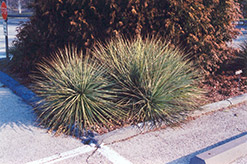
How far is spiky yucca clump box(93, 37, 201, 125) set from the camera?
5.35 m

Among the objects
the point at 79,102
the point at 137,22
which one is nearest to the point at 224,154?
the point at 79,102

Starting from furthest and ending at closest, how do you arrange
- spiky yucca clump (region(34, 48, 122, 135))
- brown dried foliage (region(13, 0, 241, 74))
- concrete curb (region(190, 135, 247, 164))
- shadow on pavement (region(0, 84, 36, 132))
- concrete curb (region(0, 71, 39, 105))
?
1. brown dried foliage (region(13, 0, 241, 74))
2. concrete curb (region(0, 71, 39, 105))
3. shadow on pavement (region(0, 84, 36, 132))
4. spiky yucca clump (region(34, 48, 122, 135))
5. concrete curb (region(190, 135, 247, 164))

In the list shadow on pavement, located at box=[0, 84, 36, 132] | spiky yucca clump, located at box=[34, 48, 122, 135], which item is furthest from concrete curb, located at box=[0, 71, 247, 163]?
spiky yucca clump, located at box=[34, 48, 122, 135]

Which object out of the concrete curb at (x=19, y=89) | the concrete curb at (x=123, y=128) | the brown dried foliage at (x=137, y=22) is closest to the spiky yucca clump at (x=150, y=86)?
the concrete curb at (x=123, y=128)

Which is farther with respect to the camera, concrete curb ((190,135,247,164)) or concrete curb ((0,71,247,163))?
concrete curb ((0,71,247,163))

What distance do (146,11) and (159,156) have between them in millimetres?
3586

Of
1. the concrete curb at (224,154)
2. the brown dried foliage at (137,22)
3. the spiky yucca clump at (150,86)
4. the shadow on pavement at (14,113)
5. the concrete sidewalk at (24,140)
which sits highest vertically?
the brown dried foliage at (137,22)

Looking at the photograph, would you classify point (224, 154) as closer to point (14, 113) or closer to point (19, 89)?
point (14, 113)

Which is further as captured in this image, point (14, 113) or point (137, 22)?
point (137, 22)

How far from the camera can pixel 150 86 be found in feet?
17.4

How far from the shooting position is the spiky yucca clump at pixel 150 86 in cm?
535

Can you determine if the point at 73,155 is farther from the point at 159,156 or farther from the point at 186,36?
the point at 186,36

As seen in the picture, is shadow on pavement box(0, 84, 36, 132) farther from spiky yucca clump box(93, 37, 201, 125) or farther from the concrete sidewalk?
spiky yucca clump box(93, 37, 201, 125)

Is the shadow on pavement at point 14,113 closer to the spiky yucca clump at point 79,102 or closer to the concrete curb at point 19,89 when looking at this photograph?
the concrete curb at point 19,89
